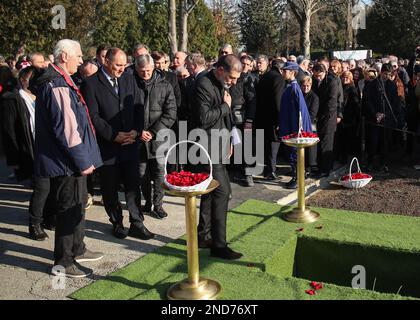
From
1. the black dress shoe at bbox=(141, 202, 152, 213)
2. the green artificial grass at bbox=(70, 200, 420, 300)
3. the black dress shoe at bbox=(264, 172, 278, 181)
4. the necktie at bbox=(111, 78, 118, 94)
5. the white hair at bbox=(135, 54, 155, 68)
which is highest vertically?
the white hair at bbox=(135, 54, 155, 68)

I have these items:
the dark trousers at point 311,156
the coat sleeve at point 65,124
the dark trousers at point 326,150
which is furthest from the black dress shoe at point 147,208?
the dark trousers at point 326,150

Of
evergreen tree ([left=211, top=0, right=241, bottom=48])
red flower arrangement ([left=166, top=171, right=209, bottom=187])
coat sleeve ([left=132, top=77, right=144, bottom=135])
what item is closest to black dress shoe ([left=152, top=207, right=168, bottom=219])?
coat sleeve ([left=132, top=77, right=144, bottom=135])

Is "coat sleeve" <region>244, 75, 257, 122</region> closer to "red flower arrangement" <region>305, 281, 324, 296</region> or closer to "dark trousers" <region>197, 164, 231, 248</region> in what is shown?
"dark trousers" <region>197, 164, 231, 248</region>

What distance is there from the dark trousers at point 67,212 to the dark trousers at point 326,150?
17.0 feet

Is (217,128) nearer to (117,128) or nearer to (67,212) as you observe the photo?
(117,128)

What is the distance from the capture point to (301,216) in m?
6.22

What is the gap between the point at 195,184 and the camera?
161 inches

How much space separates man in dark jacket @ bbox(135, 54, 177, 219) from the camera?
6.36 m

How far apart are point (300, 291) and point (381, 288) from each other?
145 centimetres

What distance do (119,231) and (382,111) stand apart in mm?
5950

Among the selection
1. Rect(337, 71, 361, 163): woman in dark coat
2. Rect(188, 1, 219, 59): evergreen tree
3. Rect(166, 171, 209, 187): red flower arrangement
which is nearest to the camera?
Rect(166, 171, 209, 187): red flower arrangement

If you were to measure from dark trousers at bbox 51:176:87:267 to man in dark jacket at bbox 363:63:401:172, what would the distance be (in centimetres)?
643

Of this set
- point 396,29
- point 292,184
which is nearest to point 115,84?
point 292,184
